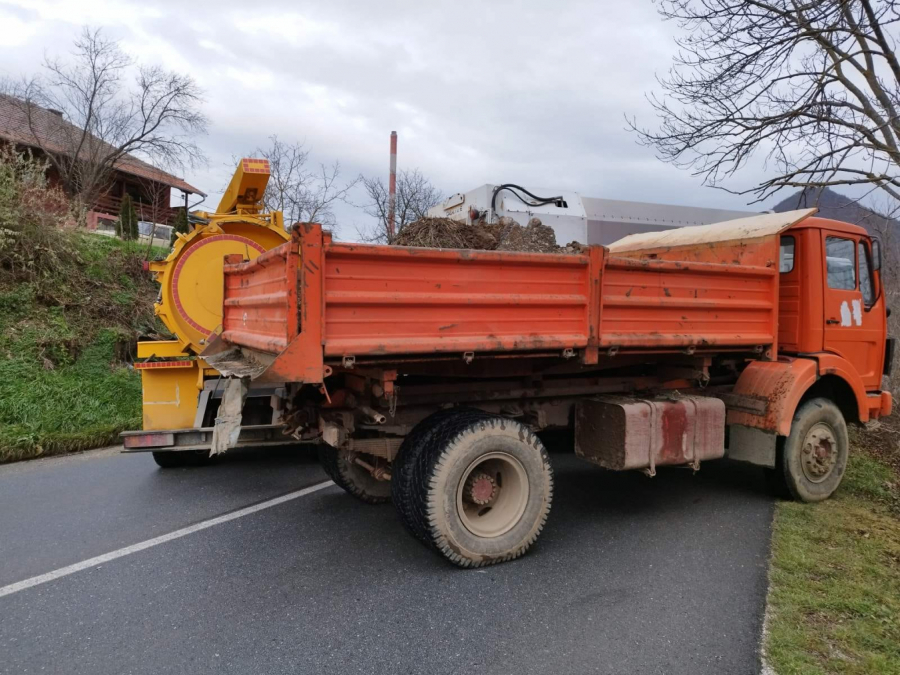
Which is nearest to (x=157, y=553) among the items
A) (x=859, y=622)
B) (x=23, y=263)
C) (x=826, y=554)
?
(x=859, y=622)

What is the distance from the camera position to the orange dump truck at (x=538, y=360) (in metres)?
3.48

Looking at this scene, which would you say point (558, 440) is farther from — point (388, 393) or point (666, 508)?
point (388, 393)

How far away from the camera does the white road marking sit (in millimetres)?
3602

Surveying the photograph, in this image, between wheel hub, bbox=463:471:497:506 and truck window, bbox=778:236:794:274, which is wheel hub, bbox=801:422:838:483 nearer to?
truck window, bbox=778:236:794:274

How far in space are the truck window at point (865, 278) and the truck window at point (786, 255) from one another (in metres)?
0.82

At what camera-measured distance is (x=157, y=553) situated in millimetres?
4086

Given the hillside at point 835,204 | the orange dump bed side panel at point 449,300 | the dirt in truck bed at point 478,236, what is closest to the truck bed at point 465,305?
the orange dump bed side panel at point 449,300

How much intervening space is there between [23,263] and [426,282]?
31.9 ft

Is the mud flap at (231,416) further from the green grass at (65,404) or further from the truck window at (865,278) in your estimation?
the truck window at (865,278)

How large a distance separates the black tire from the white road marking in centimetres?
161

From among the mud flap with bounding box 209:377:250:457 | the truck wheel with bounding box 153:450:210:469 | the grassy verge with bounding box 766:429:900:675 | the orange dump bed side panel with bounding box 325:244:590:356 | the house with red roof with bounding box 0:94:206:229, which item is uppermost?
the house with red roof with bounding box 0:94:206:229

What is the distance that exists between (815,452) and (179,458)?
242 inches

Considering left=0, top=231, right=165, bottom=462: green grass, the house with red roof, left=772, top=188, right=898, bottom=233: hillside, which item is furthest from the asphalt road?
the house with red roof

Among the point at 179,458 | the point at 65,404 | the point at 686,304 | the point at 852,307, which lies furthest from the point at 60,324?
the point at 852,307
